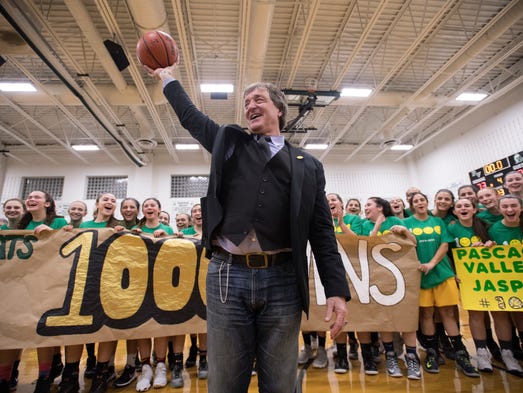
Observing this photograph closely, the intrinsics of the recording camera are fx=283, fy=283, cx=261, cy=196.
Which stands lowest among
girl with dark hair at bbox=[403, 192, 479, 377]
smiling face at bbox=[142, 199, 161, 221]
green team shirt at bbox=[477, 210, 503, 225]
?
girl with dark hair at bbox=[403, 192, 479, 377]

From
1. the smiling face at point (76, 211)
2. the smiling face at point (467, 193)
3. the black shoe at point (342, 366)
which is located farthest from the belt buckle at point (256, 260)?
the smiling face at point (467, 193)

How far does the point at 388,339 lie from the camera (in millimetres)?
2947

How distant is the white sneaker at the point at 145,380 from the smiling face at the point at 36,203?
1.99m

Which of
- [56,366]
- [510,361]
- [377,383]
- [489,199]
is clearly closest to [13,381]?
[56,366]

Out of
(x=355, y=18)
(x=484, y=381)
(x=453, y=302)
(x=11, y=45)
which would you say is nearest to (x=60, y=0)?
(x=11, y=45)

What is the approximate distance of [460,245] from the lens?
123 inches

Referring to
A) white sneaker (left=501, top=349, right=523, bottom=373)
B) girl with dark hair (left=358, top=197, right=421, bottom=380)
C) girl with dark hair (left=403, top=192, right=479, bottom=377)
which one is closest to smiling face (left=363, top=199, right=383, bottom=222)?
girl with dark hair (left=358, top=197, right=421, bottom=380)

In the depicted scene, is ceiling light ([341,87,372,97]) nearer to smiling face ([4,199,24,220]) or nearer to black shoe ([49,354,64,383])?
smiling face ([4,199,24,220])

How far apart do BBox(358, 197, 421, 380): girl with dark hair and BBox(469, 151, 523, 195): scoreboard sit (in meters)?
5.80

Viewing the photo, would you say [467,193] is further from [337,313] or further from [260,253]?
[260,253]

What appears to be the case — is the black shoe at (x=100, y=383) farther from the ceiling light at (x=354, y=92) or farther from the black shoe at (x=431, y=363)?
the ceiling light at (x=354, y=92)

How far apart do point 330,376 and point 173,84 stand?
296 centimetres

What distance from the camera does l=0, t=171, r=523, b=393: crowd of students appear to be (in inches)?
105

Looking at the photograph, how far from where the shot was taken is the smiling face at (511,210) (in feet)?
9.64
